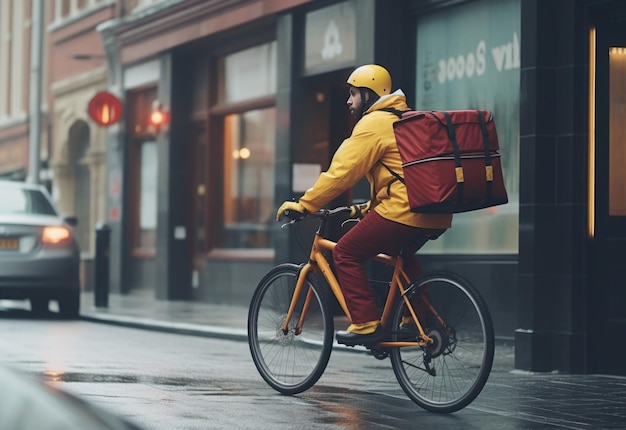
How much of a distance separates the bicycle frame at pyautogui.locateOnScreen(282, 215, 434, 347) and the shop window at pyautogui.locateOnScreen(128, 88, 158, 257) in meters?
14.3

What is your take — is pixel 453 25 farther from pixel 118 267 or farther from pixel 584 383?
pixel 118 267

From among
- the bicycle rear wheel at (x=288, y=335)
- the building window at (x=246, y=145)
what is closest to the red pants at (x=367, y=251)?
the bicycle rear wheel at (x=288, y=335)

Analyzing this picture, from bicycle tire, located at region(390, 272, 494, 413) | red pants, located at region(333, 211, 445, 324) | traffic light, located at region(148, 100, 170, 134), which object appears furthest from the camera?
traffic light, located at region(148, 100, 170, 134)

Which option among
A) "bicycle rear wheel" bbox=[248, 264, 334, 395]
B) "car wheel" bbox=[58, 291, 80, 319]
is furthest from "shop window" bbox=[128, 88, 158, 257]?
"bicycle rear wheel" bbox=[248, 264, 334, 395]

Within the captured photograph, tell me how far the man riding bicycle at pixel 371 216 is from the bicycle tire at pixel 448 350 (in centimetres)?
23

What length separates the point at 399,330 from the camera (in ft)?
21.0

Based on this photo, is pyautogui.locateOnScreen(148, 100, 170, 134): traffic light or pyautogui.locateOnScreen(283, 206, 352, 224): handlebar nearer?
pyautogui.locateOnScreen(283, 206, 352, 224): handlebar

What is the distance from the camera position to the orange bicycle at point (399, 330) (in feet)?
19.8

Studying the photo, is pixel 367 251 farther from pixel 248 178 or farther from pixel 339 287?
pixel 248 178

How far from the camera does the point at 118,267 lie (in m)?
21.6

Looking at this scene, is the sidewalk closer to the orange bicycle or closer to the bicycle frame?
the orange bicycle

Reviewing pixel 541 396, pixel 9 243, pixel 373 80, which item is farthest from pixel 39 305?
pixel 373 80

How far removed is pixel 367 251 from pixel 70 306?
31.1ft

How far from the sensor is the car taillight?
49.0 feet
